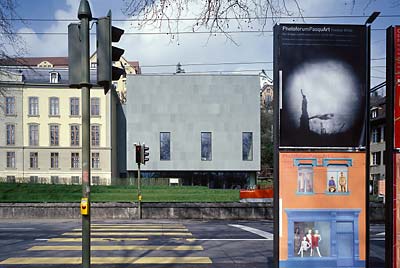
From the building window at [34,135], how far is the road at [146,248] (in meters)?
46.4

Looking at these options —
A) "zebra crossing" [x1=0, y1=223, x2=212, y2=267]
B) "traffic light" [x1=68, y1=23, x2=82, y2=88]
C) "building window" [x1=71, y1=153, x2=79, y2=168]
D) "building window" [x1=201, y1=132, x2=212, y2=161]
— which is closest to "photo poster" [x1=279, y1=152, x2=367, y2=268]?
"traffic light" [x1=68, y1=23, x2=82, y2=88]

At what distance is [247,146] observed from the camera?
180 feet

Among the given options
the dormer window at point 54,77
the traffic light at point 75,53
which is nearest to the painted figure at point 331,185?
the traffic light at point 75,53

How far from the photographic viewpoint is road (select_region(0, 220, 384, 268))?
904cm

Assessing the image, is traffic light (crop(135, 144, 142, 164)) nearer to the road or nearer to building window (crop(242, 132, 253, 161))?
the road

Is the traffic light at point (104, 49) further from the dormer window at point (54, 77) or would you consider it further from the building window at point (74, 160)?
the dormer window at point (54, 77)

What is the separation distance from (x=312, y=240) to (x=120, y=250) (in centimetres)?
649

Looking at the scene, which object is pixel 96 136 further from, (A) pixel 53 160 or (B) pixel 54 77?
(B) pixel 54 77

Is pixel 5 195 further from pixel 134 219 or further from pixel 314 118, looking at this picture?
pixel 314 118

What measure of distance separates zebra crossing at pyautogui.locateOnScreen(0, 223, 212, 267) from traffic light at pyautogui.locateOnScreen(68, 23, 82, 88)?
529 cm

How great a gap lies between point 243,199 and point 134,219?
742 centimetres

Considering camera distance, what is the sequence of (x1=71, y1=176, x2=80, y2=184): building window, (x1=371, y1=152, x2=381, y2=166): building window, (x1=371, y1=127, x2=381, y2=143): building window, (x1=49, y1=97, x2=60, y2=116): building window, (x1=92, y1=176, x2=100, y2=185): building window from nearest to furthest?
(x1=371, y1=152, x2=381, y2=166): building window < (x1=371, y1=127, x2=381, y2=143): building window < (x1=92, y1=176, x2=100, y2=185): building window < (x1=71, y1=176, x2=80, y2=184): building window < (x1=49, y1=97, x2=60, y2=116): building window

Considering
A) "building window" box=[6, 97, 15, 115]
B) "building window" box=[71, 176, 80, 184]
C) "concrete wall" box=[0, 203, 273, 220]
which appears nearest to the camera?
"concrete wall" box=[0, 203, 273, 220]

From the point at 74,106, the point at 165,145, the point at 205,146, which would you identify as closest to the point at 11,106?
the point at 74,106
